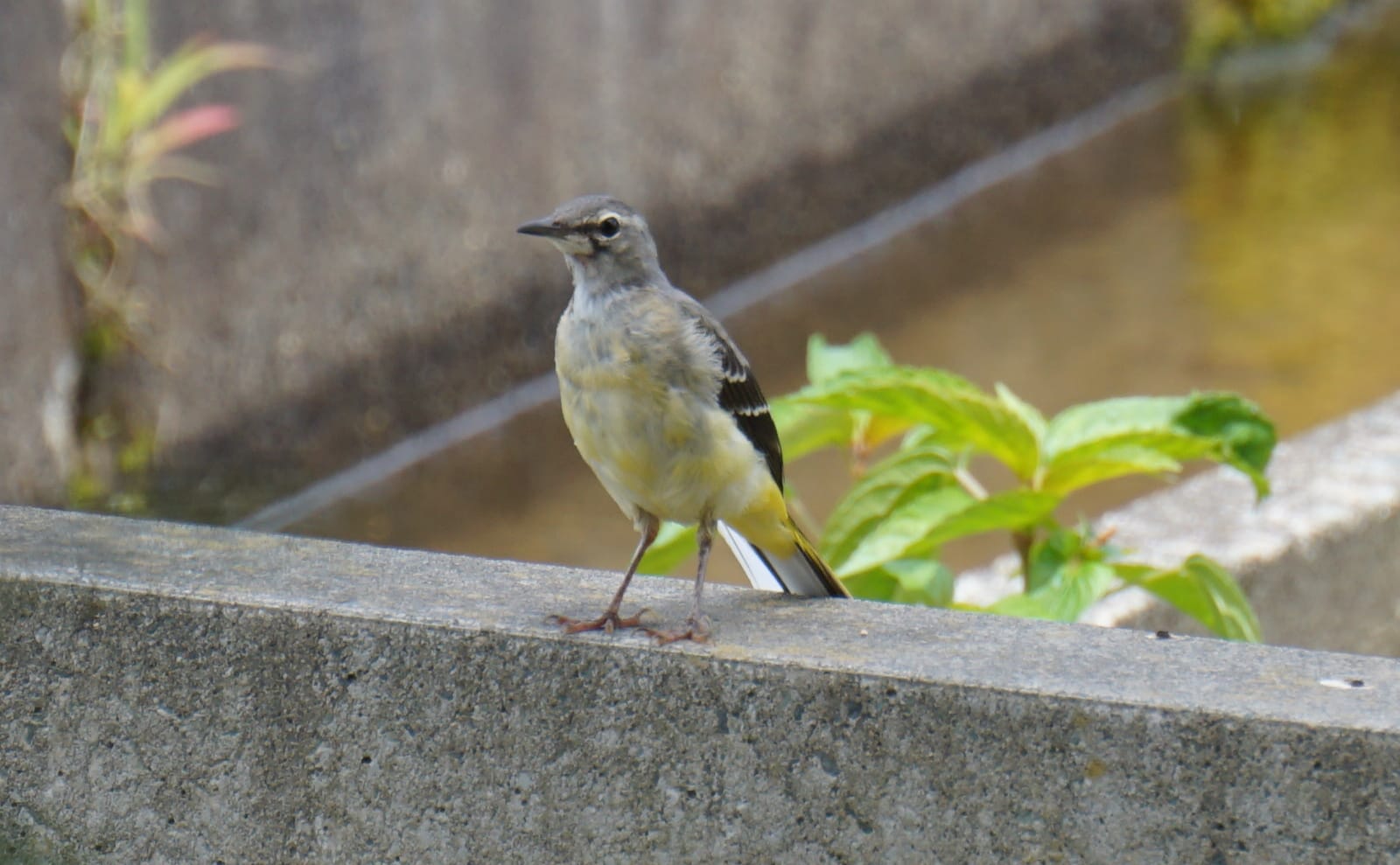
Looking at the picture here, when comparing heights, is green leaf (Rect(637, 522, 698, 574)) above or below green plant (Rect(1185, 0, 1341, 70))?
above

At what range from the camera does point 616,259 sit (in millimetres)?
2883

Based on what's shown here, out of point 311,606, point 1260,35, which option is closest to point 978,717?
point 311,606

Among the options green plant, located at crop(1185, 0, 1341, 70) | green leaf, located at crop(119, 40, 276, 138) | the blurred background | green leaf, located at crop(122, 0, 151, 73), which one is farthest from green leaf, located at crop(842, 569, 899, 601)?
green plant, located at crop(1185, 0, 1341, 70)

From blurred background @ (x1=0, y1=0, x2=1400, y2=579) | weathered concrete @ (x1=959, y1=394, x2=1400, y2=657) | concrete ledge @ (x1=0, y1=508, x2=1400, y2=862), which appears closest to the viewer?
concrete ledge @ (x1=0, y1=508, x2=1400, y2=862)

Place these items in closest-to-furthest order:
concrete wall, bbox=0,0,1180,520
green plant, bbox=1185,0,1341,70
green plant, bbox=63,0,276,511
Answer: green plant, bbox=63,0,276,511 < concrete wall, bbox=0,0,1180,520 < green plant, bbox=1185,0,1341,70

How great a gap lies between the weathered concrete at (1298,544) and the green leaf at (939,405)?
1.94ft

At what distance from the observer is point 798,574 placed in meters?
2.92

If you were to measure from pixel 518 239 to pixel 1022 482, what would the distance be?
449 centimetres

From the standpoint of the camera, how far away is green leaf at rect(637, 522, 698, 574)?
10.9 feet

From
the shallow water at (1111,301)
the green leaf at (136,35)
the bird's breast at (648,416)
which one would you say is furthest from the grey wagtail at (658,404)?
the green leaf at (136,35)

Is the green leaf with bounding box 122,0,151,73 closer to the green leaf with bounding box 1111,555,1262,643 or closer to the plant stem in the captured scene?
the plant stem

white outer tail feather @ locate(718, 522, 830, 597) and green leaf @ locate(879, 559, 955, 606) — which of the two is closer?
white outer tail feather @ locate(718, 522, 830, 597)

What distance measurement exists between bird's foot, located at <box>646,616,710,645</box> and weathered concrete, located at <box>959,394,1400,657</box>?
4.68 feet

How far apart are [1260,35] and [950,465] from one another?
31.8ft
